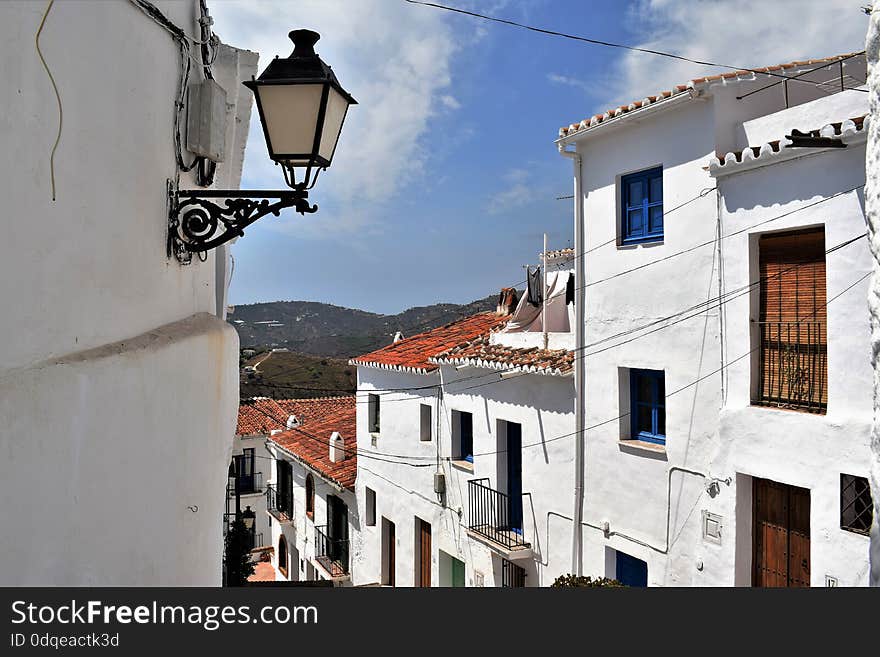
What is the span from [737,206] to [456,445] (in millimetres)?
7825

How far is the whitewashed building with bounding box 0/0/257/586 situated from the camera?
2.01 m

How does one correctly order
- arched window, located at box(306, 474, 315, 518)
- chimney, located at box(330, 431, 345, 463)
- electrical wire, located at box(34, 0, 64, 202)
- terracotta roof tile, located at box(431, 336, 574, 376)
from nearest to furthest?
electrical wire, located at box(34, 0, 64, 202), terracotta roof tile, located at box(431, 336, 574, 376), chimney, located at box(330, 431, 345, 463), arched window, located at box(306, 474, 315, 518)

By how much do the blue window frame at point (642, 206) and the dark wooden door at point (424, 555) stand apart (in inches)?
325

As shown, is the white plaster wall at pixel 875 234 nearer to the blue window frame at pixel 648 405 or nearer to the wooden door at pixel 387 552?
the blue window frame at pixel 648 405

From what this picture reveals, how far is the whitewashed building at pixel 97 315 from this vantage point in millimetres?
2014

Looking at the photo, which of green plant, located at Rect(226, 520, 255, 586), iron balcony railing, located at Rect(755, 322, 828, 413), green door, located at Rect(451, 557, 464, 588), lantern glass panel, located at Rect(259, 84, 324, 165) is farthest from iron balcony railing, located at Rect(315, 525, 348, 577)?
lantern glass panel, located at Rect(259, 84, 324, 165)

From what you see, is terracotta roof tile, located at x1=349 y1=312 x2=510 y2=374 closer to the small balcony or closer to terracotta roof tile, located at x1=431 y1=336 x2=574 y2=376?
terracotta roof tile, located at x1=431 y1=336 x2=574 y2=376

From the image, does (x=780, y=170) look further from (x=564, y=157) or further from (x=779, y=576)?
(x=779, y=576)

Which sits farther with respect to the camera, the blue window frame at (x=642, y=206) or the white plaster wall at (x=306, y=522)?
the white plaster wall at (x=306, y=522)

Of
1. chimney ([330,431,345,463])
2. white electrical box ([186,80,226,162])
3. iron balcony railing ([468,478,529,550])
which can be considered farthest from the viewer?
chimney ([330,431,345,463])

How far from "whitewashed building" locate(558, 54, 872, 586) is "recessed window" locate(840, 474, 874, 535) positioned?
1cm

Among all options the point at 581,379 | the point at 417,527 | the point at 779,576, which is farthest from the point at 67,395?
the point at 417,527

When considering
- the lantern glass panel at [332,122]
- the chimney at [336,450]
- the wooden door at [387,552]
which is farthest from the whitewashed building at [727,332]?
the chimney at [336,450]

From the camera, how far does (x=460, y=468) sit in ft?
44.9
